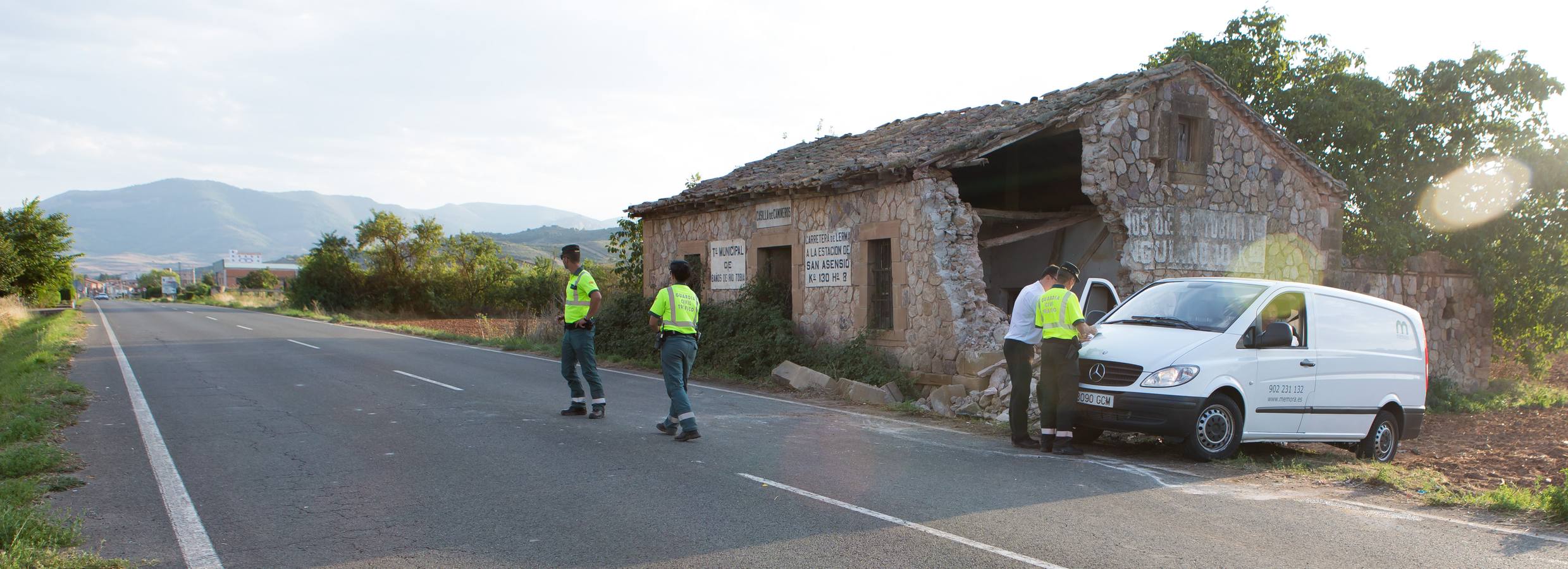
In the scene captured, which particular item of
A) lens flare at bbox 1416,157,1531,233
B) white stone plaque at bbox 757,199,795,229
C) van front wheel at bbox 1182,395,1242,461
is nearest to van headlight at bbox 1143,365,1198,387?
van front wheel at bbox 1182,395,1242,461

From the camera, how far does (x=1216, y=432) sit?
8.05 m

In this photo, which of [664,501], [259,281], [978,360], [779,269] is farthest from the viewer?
[259,281]

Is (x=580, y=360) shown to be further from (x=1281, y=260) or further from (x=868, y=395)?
(x=1281, y=260)

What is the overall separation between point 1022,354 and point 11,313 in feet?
115

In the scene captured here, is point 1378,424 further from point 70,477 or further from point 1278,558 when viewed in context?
point 70,477

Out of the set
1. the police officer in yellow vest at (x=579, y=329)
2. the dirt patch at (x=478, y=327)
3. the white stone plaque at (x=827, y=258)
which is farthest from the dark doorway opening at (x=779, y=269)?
the dirt patch at (x=478, y=327)

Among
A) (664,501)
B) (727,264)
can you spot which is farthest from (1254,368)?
(727,264)

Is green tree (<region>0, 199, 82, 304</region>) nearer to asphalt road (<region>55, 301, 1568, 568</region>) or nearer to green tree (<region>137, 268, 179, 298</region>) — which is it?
asphalt road (<region>55, 301, 1568, 568</region>)

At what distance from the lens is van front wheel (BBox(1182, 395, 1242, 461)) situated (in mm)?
7926

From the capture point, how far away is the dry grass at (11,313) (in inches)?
1090

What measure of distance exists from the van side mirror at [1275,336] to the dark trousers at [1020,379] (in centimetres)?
188

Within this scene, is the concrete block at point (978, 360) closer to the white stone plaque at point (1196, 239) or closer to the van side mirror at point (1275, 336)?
the white stone plaque at point (1196, 239)

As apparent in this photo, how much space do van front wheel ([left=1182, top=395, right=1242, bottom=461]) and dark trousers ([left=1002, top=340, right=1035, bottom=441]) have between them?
1.37 meters

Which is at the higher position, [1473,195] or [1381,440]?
[1473,195]
